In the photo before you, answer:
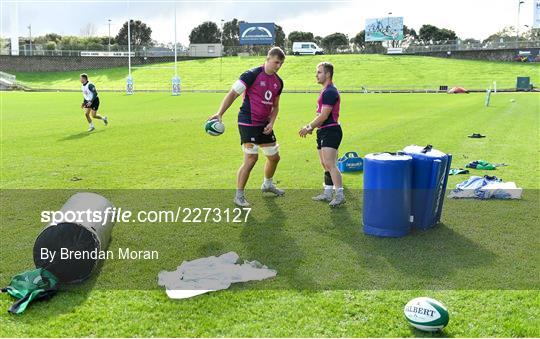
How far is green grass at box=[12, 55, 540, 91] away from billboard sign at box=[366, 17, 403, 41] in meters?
12.9

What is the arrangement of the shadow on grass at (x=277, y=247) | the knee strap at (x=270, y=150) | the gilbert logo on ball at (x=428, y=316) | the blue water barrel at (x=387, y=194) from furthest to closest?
the knee strap at (x=270, y=150) → the blue water barrel at (x=387, y=194) → the shadow on grass at (x=277, y=247) → the gilbert logo on ball at (x=428, y=316)

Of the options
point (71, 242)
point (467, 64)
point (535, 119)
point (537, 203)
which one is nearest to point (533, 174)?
point (537, 203)

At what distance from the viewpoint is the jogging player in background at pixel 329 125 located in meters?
7.68

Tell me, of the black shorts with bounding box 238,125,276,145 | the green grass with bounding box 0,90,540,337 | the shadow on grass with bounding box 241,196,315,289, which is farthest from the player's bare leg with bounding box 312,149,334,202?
the black shorts with bounding box 238,125,276,145

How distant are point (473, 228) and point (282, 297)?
3329mm

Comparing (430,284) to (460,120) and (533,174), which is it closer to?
(533,174)

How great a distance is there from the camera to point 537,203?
8.23 m

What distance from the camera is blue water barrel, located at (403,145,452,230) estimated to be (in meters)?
6.54

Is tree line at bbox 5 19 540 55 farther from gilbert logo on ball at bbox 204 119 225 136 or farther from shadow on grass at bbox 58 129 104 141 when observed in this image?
gilbert logo on ball at bbox 204 119 225 136

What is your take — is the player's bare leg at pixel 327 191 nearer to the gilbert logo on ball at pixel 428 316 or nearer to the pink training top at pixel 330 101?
the pink training top at pixel 330 101

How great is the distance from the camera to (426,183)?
6594 millimetres

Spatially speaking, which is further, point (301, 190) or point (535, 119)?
point (535, 119)

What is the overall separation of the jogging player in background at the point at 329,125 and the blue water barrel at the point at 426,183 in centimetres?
137

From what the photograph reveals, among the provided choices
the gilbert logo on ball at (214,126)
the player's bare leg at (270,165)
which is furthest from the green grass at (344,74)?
the gilbert logo on ball at (214,126)
